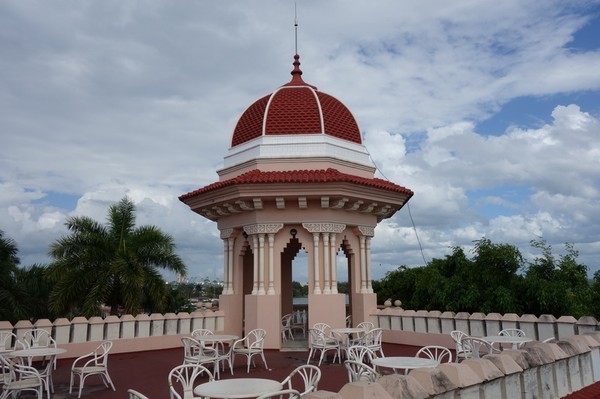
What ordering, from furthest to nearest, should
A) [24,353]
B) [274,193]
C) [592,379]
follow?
1. [274,193]
2. [24,353]
3. [592,379]

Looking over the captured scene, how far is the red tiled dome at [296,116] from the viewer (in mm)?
13469

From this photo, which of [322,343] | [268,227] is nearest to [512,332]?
[322,343]

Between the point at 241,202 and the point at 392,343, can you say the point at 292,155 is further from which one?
the point at 392,343

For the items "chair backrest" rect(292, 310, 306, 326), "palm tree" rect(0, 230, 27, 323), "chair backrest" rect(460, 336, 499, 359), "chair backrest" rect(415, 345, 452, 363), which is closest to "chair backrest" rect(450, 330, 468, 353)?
"chair backrest" rect(460, 336, 499, 359)

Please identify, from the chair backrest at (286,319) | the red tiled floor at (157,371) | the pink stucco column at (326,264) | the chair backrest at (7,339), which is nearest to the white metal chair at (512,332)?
the red tiled floor at (157,371)

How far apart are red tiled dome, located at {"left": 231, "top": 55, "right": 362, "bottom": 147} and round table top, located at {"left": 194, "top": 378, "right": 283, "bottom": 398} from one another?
9.18 metres

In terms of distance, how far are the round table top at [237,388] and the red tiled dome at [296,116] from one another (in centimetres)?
918

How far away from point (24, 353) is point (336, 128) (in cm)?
952

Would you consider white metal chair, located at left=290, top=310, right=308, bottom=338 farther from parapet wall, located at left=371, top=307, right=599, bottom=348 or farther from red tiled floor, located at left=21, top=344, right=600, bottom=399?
red tiled floor, located at left=21, top=344, right=600, bottom=399

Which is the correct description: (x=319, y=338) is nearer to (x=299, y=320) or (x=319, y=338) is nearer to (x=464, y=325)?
(x=464, y=325)

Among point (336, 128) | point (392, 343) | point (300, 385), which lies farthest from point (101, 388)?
point (336, 128)

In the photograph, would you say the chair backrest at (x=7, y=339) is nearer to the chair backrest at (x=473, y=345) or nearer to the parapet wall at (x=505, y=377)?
the chair backrest at (x=473, y=345)

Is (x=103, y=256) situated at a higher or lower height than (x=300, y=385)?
higher

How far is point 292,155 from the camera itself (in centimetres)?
1298
